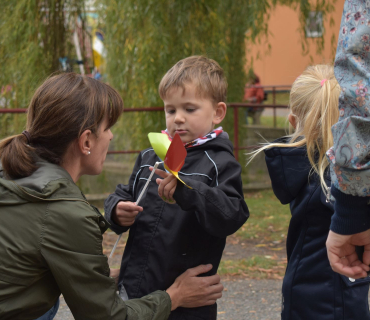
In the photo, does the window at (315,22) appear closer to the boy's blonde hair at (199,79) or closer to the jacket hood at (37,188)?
the boy's blonde hair at (199,79)

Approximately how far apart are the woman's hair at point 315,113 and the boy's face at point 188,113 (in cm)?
30

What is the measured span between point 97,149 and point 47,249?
0.51 m

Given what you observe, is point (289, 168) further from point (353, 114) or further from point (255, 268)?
point (255, 268)

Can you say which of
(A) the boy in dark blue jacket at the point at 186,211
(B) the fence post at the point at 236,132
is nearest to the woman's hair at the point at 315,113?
(A) the boy in dark blue jacket at the point at 186,211

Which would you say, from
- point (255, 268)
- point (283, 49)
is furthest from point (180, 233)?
point (283, 49)

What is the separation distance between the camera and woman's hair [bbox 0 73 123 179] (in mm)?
1987

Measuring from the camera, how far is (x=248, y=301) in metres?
4.34

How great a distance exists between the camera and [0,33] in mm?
7516

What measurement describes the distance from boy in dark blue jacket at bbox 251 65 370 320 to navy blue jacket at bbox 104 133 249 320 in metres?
0.24

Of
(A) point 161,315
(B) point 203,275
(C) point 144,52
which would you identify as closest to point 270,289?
(B) point 203,275

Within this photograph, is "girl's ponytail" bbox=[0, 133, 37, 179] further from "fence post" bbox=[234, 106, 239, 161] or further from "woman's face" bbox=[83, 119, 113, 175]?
"fence post" bbox=[234, 106, 239, 161]

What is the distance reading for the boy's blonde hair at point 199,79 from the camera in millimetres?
2514

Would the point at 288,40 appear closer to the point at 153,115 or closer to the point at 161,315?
the point at 153,115

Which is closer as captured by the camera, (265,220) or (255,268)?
(255,268)
